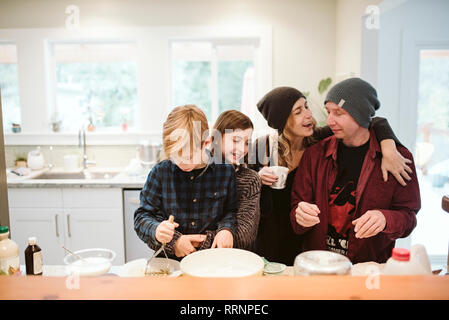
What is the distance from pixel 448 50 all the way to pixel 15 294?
11.0 ft

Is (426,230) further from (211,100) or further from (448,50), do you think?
(211,100)

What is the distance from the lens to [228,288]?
1.88 ft

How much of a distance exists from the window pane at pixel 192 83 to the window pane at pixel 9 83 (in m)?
1.55

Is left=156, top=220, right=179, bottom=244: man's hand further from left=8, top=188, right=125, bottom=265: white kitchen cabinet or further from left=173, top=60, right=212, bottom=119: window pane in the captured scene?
left=173, top=60, right=212, bottom=119: window pane

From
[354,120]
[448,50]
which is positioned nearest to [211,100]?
[448,50]

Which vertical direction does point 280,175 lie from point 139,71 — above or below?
below

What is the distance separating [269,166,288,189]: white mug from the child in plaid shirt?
0.18 metres

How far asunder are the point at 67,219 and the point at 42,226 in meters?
0.21

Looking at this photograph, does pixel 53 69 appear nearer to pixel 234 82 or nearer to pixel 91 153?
pixel 91 153

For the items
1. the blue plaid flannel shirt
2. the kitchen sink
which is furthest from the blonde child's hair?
the kitchen sink

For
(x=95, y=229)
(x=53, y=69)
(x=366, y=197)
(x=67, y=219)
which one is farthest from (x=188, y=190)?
(x=53, y=69)

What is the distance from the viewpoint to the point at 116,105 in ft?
11.6
